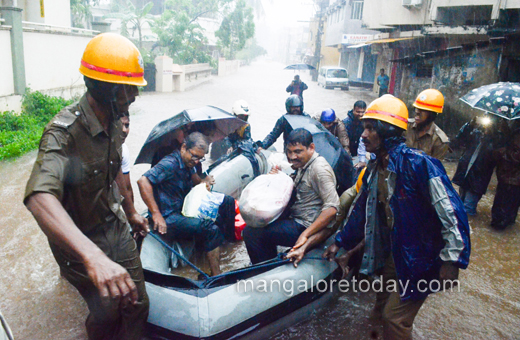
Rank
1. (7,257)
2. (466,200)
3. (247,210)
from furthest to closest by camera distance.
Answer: (466,200), (7,257), (247,210)

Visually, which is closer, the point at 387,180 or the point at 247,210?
the point at 387,180

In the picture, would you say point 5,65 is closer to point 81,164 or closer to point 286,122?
point 286,122

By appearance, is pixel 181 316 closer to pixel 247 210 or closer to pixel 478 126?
pixel 247 210

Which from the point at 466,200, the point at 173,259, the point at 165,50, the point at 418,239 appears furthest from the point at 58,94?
the point at 165,50

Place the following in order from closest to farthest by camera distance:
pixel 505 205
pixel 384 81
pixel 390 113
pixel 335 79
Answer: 1. pixel 390 113
2. pixel 505 205
3. pixel 384 81
4. pixel 335 79

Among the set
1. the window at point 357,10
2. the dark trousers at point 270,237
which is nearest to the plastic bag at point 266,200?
the dark trousers at point 270,237

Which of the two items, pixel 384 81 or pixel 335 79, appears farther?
pixel 335 79

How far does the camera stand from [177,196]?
12.1ft

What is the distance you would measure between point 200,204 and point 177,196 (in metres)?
0.23

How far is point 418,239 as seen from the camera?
2.43 m

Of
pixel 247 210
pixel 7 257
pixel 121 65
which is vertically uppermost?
pixel 121 65

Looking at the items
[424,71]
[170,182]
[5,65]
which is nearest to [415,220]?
[170,182]

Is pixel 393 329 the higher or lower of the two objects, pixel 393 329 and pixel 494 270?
the higher

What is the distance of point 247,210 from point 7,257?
2.82 m
